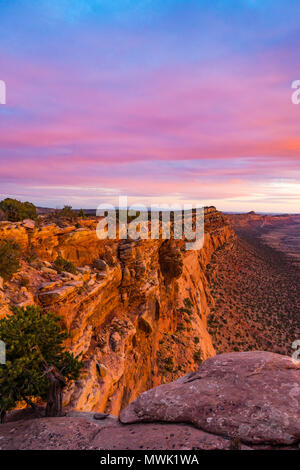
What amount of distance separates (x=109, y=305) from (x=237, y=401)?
14.1 m

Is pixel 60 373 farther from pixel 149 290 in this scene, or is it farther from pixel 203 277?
pixel 203 277

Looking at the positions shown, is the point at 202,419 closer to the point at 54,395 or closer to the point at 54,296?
the point at 54,395

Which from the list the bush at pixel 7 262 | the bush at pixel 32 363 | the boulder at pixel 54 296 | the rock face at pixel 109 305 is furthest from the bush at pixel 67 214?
the bush at pixel 32 363

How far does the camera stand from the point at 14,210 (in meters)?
20.0

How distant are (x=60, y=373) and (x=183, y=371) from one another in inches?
742

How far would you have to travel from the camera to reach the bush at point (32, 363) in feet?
28.4

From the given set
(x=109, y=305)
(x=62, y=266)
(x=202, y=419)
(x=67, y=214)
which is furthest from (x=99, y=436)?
(x=67, y=214)

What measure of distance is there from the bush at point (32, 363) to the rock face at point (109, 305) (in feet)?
8.03

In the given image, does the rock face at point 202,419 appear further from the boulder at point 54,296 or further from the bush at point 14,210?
the bush at point 14,210

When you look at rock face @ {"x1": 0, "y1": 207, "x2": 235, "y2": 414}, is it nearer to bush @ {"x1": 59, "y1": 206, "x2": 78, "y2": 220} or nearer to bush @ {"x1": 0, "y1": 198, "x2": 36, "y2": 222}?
bush @ {"x1": 59, "y1": 206, "x2": 78, "y2": 220}

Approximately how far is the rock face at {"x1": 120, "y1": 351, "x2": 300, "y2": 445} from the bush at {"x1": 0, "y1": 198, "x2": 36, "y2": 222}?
1756 cm

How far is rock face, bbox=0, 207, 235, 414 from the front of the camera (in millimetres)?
14094
